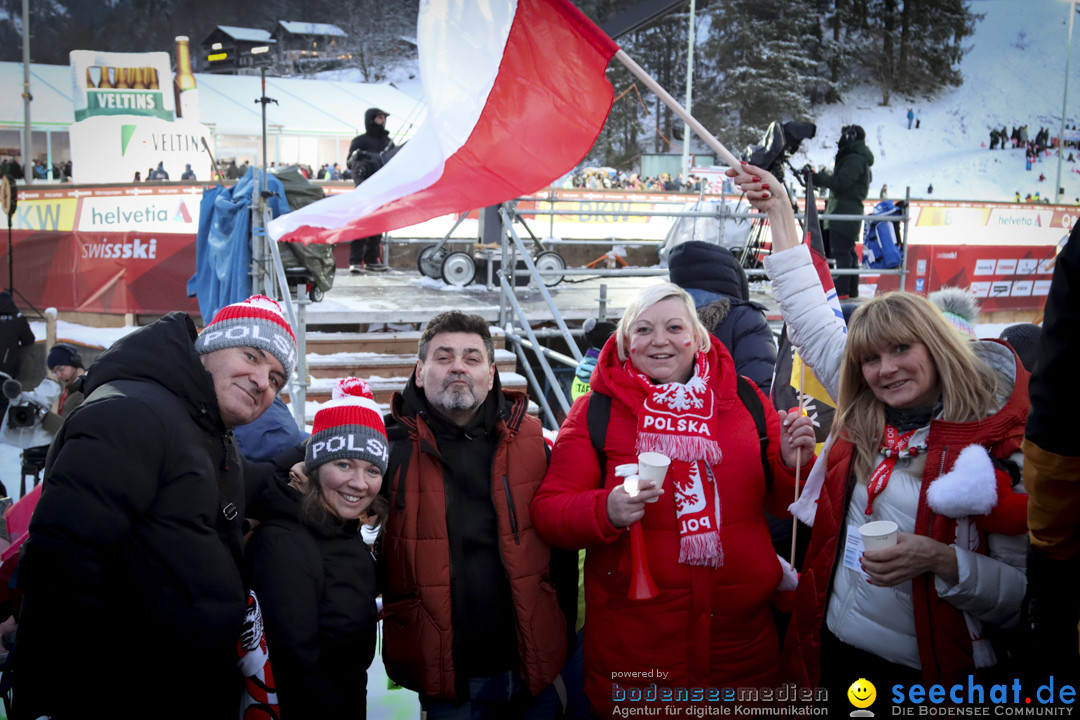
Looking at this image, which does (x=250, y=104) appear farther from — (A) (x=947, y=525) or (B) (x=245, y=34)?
(A) (x=947, y=525)

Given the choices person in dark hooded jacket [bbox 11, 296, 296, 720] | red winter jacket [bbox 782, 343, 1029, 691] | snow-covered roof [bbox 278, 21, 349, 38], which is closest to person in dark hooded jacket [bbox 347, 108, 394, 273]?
person in dark hooded jacket [bbox 11, 296, 296, 720]

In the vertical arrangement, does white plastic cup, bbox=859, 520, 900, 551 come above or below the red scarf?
below

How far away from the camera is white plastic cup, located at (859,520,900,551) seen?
1.88m

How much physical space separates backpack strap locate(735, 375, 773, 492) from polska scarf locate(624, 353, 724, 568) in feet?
0.52

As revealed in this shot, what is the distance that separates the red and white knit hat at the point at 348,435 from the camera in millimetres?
2271

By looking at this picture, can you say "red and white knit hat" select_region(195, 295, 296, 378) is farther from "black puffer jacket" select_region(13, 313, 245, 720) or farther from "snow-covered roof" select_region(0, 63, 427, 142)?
"snow-covered roof" select_region(0, 63, 427, 142)

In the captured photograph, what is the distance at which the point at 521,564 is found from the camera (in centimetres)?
237

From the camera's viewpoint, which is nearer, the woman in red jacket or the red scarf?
the red scarf

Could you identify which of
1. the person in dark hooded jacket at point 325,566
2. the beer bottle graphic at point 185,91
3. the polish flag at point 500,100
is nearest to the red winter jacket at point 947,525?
the person in dark hooded jacket at point 325,566

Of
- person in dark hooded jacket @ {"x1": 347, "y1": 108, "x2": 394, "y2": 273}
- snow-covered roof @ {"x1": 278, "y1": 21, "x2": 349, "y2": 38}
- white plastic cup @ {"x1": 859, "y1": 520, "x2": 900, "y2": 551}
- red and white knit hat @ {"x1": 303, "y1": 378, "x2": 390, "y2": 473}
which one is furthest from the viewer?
snow-covered roof @ {"x1": 278, "y1": 21, "x2": 349, "y2": 38}

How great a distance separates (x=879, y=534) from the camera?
1.87m

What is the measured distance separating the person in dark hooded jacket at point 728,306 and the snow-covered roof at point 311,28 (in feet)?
144

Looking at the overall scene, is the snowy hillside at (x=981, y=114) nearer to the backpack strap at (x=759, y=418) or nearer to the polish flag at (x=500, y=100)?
the polish flag at (x=500, y=100)

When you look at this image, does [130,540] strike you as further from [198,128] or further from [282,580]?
[198,128]
